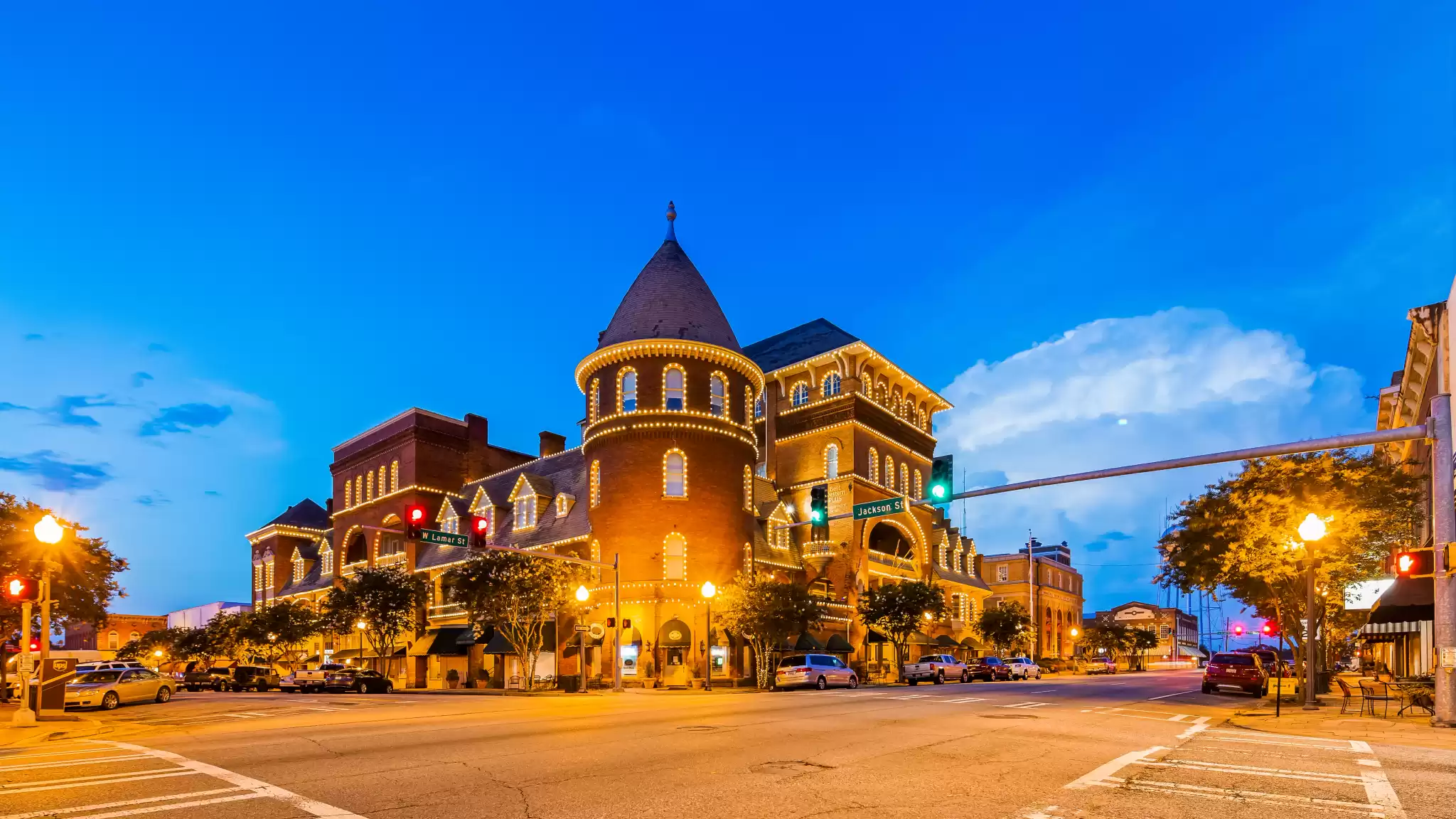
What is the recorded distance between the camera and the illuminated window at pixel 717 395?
168 ft

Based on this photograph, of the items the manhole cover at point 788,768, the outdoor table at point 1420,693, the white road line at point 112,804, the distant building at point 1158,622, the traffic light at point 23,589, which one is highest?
the traffic light at point 23,589

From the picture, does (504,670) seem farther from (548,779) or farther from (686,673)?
(548,779)

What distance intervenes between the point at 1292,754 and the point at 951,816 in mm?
8665

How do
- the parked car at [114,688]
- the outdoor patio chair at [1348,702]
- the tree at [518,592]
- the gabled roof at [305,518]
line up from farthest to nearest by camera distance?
the gabled roof at [305,518], the tree at [518,592], the parked car at [114,688], the outdoor patio chair at [1348,702]

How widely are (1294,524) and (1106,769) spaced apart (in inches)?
783

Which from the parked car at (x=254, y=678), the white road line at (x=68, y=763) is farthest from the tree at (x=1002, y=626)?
the white road line at (x=68, y=763)

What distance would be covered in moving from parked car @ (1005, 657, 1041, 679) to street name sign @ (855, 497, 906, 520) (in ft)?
112

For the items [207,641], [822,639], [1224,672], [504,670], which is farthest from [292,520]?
[1224,672]

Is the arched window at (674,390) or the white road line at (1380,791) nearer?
the white road line at (1380,791)

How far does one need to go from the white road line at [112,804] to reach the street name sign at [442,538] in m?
16.5

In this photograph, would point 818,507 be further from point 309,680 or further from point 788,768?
point 309,680

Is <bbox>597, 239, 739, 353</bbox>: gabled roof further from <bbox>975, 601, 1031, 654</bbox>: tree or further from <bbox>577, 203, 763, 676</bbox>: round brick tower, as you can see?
<bbox>975, 601, 1031, 654</bbox>: tree

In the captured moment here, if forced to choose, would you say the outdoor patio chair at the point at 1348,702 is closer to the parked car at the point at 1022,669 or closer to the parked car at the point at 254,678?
the parked car at the point at 1022,669

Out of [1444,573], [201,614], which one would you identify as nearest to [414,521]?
[1444,573]
